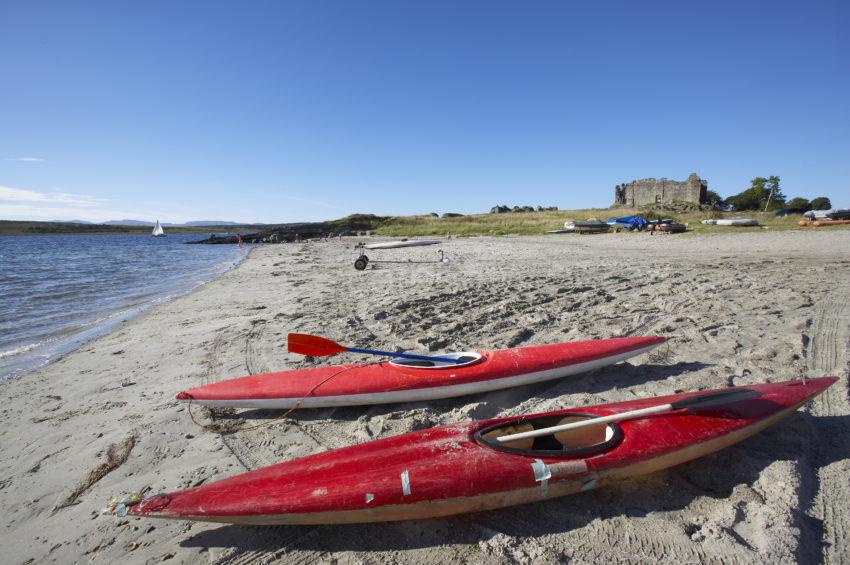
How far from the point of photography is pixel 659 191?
1620 inches

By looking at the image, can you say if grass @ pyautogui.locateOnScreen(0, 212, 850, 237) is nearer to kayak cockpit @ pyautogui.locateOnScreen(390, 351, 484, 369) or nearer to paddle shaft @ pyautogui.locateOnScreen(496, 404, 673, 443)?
kayak cockpit @ pyautogui.locateOnScreen(390, 351, 484, 369)

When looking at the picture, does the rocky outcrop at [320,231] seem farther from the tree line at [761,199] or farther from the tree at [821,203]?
the tree at [821,203]

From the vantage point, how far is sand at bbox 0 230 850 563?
2.04 metres

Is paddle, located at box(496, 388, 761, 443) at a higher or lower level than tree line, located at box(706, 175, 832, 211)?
lower

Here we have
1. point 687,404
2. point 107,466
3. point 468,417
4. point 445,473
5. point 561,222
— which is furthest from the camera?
point 561,222

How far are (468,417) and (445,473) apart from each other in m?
1.20

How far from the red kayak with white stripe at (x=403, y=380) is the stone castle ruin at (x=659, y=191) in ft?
134

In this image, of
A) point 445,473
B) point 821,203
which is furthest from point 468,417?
point 821,203

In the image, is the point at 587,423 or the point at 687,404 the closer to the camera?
the point at 587,423

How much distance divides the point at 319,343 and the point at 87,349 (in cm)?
476

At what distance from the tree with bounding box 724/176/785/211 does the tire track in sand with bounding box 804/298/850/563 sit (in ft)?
189

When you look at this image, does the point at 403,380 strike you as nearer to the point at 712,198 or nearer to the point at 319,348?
the point at 319,348

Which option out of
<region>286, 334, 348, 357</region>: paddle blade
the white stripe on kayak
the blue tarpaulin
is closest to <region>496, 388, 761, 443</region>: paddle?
the white stripe on kayak

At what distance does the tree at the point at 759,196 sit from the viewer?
48.5 m
